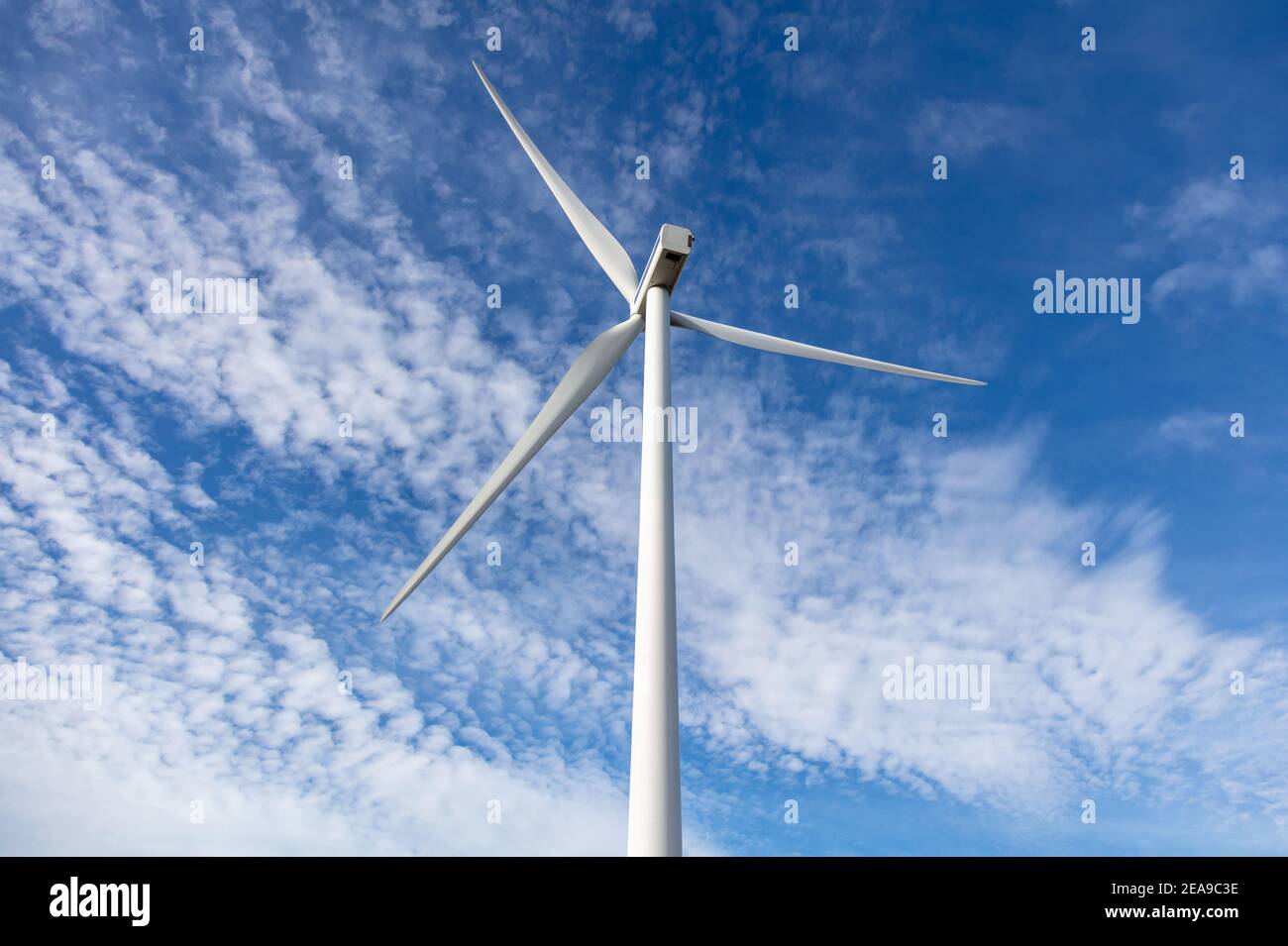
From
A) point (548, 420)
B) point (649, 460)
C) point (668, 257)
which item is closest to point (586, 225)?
point (668, 257)

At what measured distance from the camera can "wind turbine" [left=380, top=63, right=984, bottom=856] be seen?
723 inches

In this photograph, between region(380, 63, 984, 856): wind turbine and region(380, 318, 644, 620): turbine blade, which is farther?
region(380, 318, 644, 620): turbine blade

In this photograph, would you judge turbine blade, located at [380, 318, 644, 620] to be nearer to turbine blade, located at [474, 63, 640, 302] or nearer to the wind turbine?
the wind turbine

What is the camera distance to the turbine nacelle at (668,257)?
27266 millimetres

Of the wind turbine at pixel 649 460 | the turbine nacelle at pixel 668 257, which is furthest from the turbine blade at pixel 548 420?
the turbine nacelle at pixel 668 257

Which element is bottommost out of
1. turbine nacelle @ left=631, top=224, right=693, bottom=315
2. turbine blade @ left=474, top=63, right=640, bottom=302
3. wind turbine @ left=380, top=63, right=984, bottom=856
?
wind turbine @ left=380, top=63, right=984, bottom=856

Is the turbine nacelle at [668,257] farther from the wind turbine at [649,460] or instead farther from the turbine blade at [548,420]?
the turbine blade at [548,420]

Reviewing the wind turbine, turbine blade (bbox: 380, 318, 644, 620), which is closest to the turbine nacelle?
the wind turbine

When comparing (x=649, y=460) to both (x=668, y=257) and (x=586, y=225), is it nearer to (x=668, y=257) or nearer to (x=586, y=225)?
(x=668, y=257)

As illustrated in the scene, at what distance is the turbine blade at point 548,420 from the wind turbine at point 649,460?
3cm

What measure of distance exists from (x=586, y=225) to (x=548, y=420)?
34.5 feet

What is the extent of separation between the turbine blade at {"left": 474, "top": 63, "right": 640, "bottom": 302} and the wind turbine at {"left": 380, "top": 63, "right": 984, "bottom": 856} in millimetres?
40
